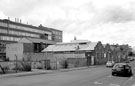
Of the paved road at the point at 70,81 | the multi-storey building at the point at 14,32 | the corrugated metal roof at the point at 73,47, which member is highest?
the multi-storey building at the point at 14,32

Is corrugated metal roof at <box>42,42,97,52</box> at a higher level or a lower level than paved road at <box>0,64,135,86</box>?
higher

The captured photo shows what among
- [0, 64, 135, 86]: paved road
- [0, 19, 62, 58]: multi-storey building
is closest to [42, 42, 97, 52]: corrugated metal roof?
[0, 19, 62, 58]: multi-storey building

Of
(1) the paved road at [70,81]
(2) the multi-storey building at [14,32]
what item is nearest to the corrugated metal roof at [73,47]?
(2) the multi-storey building at [14,32]

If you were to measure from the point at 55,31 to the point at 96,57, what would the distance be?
8580 centimetres

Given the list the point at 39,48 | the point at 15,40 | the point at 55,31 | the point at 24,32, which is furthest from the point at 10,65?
the point at 55,31

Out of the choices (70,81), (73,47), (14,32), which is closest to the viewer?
(70,81)

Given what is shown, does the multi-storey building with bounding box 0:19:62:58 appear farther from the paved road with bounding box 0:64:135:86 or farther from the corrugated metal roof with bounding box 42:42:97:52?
the paved road with bounding box 0:64:135:86

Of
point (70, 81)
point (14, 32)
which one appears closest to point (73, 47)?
point (14, 32)

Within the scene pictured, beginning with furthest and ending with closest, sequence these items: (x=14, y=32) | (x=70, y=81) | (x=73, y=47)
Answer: (x=14, y=32), (x=73, y=47), (x=70, y=81)

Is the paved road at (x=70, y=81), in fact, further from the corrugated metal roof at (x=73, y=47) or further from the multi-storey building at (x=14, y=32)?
the multi-storey building at (x=14, y=32)

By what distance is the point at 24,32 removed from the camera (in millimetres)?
107000

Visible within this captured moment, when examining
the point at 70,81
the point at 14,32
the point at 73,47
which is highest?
the point at 14,32

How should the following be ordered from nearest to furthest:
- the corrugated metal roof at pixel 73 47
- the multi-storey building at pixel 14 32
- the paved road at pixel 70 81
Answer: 1. the paved road at pixel 70 81
2. the corrugated metal roof at pixel 73 47
3. the multi-storey building at pixel 14 32

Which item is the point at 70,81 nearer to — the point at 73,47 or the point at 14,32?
the point at 73,47
